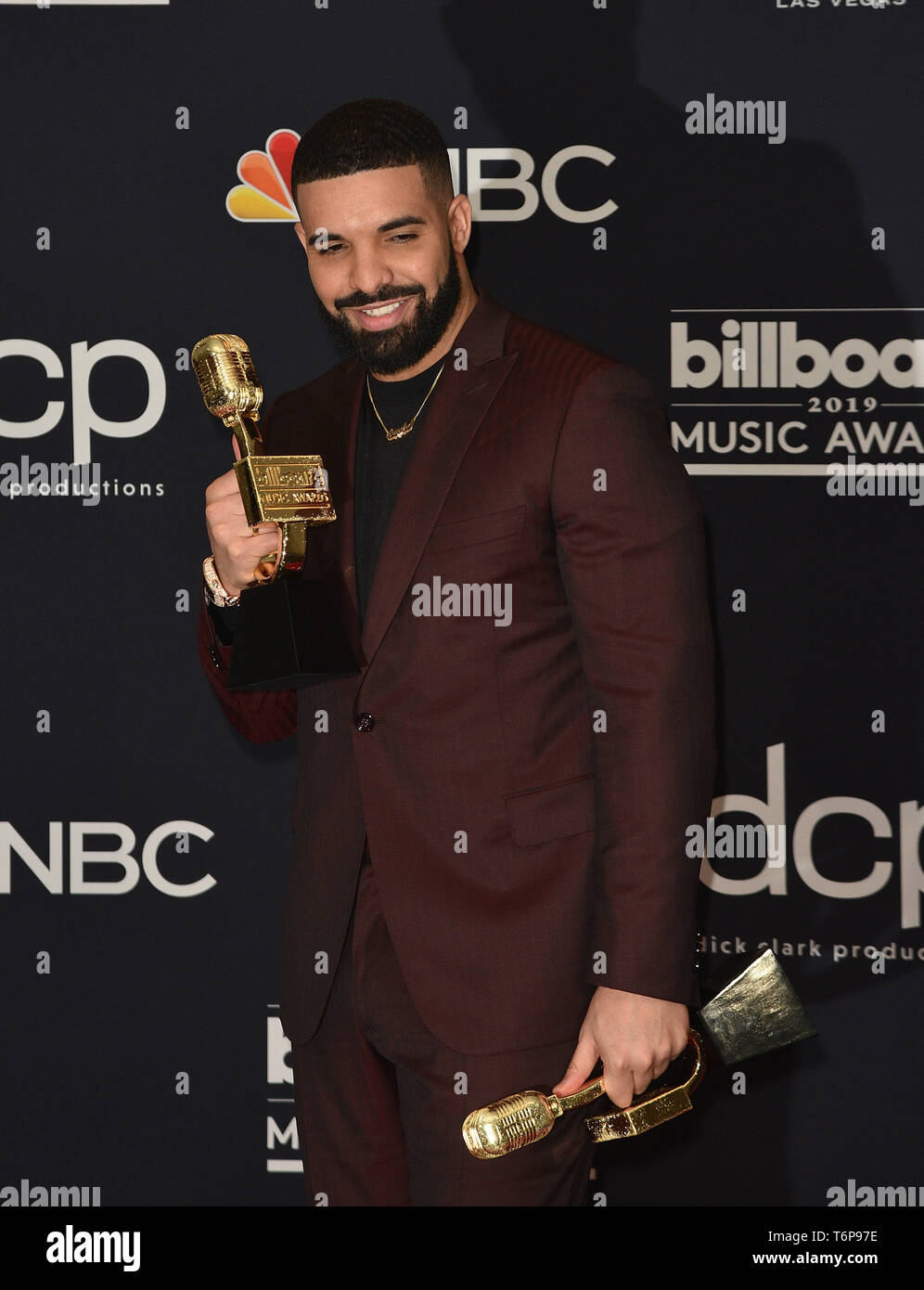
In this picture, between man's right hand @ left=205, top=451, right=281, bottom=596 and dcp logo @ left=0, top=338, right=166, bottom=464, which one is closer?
man's right hand @ left=205, top=451, right=281, bottom=596

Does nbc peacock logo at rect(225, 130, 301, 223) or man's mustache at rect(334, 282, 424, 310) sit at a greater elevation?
nbc peacock logo at rect(225, 130, 301, 223)

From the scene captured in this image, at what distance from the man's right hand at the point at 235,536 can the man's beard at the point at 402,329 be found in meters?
0.25

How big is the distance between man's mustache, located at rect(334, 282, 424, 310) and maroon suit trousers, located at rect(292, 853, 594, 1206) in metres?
0.85

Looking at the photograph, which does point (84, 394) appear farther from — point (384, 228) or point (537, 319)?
point (384, 228)

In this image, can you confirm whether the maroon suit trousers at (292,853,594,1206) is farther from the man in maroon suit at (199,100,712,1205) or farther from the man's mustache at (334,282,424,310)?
the man's mustache at (334,282,424,310)

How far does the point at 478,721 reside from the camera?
6.23ft

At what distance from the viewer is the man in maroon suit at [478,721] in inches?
72.1

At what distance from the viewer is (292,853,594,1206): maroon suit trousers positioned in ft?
6.22

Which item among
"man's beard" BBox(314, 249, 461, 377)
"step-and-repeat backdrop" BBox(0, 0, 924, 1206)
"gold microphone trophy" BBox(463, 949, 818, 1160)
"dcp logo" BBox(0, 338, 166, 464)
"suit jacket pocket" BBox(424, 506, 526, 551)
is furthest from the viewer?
"dcp logo" BBox(0, 338, 166, 464)

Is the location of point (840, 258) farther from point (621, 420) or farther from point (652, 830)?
point (652, 830)

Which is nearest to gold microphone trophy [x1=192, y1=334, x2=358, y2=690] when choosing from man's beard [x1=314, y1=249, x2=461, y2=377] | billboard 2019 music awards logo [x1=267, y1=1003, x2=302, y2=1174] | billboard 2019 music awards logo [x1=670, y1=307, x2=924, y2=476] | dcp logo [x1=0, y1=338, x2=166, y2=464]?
man's beard [x1=314, y1=249, x2=461, y2=377]

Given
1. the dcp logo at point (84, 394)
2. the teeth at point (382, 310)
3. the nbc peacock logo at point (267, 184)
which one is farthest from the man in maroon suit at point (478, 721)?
the dcp logo at point (84, 394)

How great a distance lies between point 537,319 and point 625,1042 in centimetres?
155

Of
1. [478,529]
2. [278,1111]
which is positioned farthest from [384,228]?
[278,1111]
